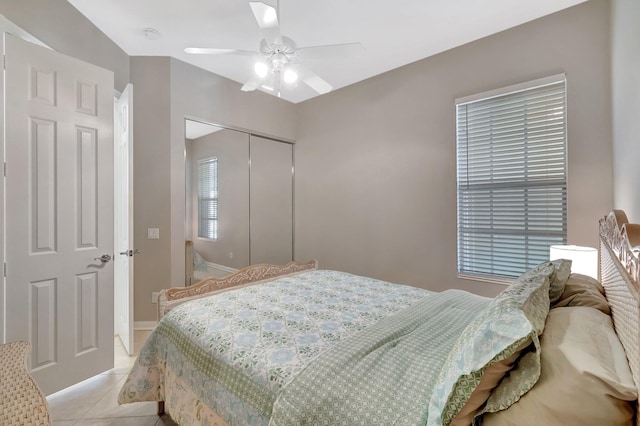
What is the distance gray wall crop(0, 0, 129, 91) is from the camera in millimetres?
1850

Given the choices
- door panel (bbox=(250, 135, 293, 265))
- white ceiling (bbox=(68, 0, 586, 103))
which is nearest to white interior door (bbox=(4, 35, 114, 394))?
white ceiling (bbox=(68, 0, 586, 103))

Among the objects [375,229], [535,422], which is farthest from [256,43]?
[535,422]

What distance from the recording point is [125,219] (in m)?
2.51

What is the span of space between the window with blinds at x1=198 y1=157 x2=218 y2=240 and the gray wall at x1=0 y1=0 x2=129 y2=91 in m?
1.10

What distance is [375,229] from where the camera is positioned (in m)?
3.39

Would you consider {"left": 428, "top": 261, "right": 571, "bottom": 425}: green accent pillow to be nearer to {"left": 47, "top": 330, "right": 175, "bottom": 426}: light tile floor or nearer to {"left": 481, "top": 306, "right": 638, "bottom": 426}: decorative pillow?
{"left": 481, "top": 306, "right": 638, "bottom": 426}: decorative pillow

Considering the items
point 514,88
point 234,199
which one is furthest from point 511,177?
point 234,199

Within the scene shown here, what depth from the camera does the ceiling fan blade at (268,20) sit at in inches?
65.5

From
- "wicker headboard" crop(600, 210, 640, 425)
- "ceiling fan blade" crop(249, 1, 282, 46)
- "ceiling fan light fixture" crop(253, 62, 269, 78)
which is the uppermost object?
"ceiling fan blade" crop(249, 1, 282, 46)

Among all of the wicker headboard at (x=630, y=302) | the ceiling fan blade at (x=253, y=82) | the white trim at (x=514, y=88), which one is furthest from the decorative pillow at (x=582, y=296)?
the ceiling fan blade at (x=253, y=82)

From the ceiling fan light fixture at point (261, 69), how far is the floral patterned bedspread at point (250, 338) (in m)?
1.66

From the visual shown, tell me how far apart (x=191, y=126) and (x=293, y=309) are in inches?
99.3

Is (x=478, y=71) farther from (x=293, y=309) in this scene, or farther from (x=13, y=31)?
(x=13, y=31)

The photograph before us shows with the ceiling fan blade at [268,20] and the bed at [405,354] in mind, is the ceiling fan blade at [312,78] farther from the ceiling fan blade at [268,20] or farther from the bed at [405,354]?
the bed at [405,354]
